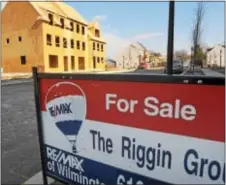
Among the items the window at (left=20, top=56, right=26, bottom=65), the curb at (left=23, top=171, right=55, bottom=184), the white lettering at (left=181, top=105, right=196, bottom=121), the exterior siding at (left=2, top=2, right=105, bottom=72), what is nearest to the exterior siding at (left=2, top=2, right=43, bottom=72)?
the exterior siding at (left=2, top=2, right=105, bottom=72)

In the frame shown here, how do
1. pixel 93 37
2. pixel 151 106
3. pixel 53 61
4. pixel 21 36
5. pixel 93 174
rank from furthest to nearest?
1. pixel 93 37
2. pixel 53 61
3. pixel 21 36
4. pixel 93 174
5. pixel 151 106

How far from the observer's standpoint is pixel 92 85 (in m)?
2.42

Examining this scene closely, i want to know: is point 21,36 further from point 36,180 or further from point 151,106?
point 151,106

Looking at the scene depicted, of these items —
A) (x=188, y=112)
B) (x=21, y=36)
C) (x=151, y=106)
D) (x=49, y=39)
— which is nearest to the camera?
(x=188, y=112)

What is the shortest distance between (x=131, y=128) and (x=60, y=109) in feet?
2.61

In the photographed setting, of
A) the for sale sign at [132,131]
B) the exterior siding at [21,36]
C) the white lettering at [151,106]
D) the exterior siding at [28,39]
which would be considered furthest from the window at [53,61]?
the white lettering at [151,106]

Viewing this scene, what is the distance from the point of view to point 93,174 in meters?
2.55

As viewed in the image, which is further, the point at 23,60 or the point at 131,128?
the point at 23,60

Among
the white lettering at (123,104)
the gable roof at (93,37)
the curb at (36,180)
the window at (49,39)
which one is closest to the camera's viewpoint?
the white lettering at (123,104)

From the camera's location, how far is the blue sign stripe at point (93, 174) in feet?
7.57

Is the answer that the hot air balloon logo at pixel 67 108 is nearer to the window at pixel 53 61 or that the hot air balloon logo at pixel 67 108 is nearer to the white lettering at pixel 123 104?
the white lettering at pixel 123 104

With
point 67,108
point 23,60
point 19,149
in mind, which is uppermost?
point 23,60

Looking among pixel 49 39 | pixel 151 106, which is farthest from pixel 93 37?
pixel 151 106

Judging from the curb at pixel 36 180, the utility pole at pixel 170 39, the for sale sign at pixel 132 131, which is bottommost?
the curb at pixel 36 180
